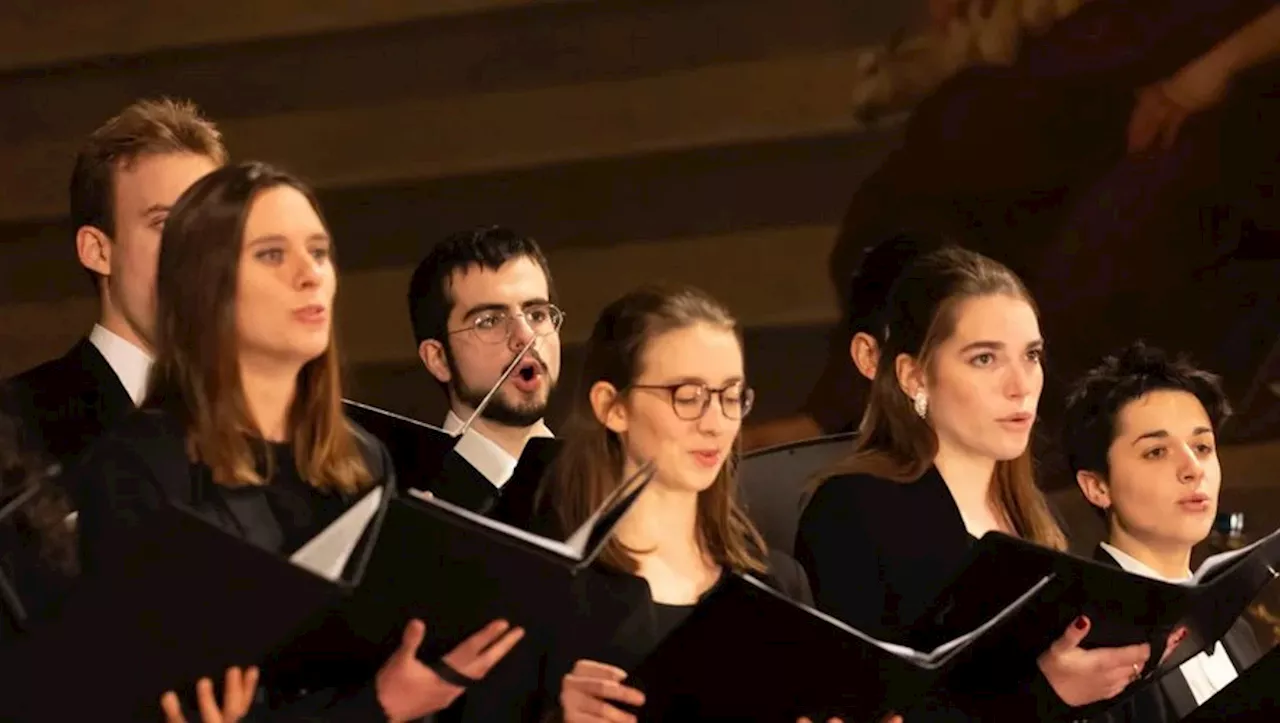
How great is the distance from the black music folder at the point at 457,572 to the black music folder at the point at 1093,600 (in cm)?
49

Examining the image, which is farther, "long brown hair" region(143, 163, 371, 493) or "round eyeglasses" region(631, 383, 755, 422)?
"round eyeglasses" region(631, 383, 755, 422)

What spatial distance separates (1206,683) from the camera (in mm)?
3236

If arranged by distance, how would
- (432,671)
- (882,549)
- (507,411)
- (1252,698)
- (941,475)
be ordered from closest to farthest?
(432,671), (1252,698), (882,549), (941,475), (507,411)

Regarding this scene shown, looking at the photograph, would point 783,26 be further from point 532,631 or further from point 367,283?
Answer: point 532,631

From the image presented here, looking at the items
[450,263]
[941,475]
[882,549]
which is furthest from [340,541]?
[450,263]

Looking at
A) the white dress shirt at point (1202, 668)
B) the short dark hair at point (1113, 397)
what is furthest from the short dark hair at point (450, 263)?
the white dress shirt at point (1202, 668)

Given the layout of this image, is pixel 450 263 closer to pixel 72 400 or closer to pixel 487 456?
pixel 487 456

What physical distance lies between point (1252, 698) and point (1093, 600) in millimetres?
249

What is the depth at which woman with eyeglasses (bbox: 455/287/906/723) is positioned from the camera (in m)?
2.66

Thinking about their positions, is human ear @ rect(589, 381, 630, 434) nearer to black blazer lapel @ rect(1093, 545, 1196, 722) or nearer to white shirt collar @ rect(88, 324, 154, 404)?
white shirt collar @ rect(88, 324, 154, 404)

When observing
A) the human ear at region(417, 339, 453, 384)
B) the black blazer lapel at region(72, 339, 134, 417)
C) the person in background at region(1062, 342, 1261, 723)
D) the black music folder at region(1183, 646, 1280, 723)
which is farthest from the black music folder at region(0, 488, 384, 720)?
the person in background at region(1062, 342, 1261, 723)

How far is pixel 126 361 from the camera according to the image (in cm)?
293

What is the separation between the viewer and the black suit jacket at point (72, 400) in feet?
9.33

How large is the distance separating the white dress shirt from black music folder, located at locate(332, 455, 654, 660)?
3.83 feet
